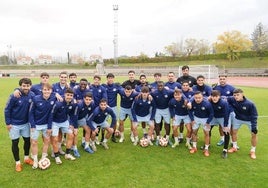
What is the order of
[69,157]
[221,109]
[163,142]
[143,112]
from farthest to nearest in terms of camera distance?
[143,112] → [163,142] → [221,109] → [69,157]

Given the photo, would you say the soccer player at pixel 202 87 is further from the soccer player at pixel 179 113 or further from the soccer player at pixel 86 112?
the soccer player at pixel 86 112

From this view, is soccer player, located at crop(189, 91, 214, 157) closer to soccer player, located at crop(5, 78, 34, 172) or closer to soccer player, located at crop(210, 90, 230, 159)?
soccer player, located at crop(210, 90, 230, 159)

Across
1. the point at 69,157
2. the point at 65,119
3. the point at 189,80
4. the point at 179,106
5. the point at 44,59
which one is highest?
the point at 44,59

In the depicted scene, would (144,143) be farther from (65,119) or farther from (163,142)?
(65,119)

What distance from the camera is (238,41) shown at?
61406 millimetres

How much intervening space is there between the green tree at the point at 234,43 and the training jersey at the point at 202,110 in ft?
190

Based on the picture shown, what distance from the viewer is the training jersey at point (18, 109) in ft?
20.0

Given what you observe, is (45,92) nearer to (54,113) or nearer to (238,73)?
(54,113)

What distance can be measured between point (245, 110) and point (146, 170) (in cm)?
336

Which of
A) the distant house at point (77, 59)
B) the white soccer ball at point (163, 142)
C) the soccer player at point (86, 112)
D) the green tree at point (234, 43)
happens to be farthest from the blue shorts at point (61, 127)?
the distant house at point (77, 59)

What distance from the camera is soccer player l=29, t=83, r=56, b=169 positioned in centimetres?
630

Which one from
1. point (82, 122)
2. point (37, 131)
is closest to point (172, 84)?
point (82, 122)

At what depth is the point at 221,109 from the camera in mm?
7504

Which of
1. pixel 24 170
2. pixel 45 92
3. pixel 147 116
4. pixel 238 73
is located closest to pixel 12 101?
pixel 45 92
